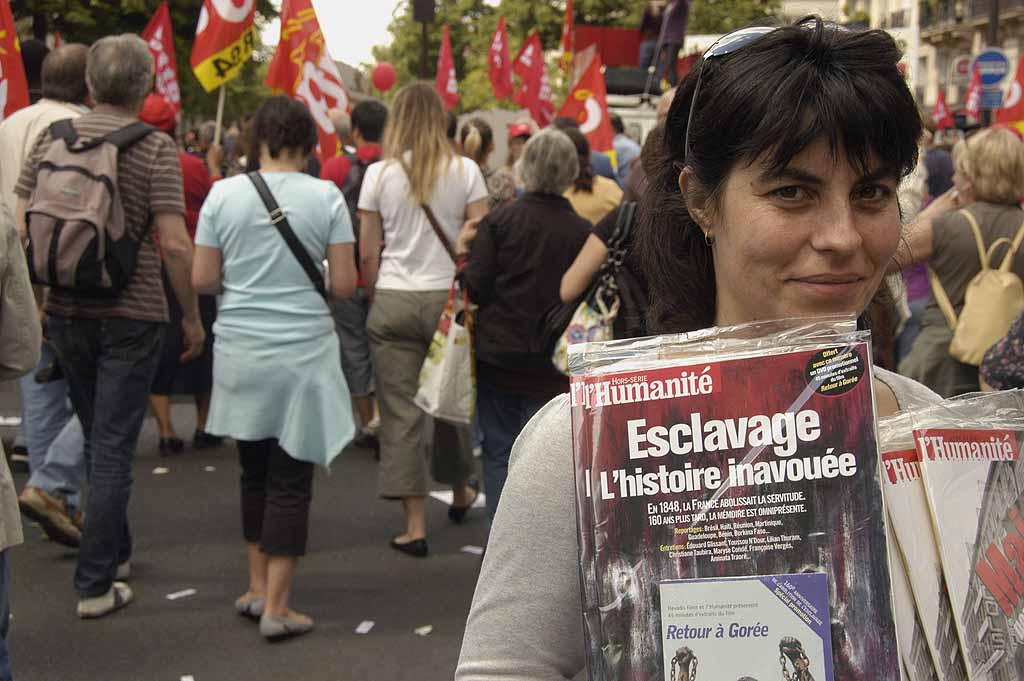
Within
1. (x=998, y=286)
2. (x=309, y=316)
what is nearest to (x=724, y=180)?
(x=309, y=316)

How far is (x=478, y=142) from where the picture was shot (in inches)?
364

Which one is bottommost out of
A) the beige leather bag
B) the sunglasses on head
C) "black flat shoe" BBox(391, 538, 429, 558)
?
"black flat shoe" BBox(391, 538, 429, 558)

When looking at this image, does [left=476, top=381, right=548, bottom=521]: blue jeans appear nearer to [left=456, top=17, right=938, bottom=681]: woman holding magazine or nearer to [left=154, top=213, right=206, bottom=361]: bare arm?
[left=154, top=213, right=206, bottom=361]: bare arm

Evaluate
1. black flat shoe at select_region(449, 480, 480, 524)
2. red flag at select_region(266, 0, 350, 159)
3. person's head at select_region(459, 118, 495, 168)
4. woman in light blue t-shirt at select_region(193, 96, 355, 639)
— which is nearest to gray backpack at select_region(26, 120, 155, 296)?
woman in light blue t-shirt at select_region(193, 96, 355, 639)

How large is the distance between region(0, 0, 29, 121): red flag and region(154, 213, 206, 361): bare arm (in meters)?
1.14

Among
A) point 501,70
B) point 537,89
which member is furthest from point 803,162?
point 501,70

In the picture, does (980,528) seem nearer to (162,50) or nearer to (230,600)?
(230,600)

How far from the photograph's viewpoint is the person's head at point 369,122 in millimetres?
8000

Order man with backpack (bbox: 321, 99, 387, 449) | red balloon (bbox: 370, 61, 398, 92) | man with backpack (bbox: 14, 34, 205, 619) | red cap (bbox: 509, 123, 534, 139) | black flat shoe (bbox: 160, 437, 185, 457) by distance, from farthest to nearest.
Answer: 1. red balloon (bbox: 370, 61, 398, 92)
2. red cap (bbox: 509, 123, 534, 139)
3. black flat shoe (bbox: 160, 437, 185, 457)
4. man with backpack (bbox: 321, 99, 387, 449)
5. man with backpack (bbox: 14, 34, 205, 619)

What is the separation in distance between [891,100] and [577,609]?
2.20 feet

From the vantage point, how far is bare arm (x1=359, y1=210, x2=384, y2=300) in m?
6.33

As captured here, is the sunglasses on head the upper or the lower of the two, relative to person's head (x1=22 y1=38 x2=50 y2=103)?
upper

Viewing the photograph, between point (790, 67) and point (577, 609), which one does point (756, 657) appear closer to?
point (577, 609)

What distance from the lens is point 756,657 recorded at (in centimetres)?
121
